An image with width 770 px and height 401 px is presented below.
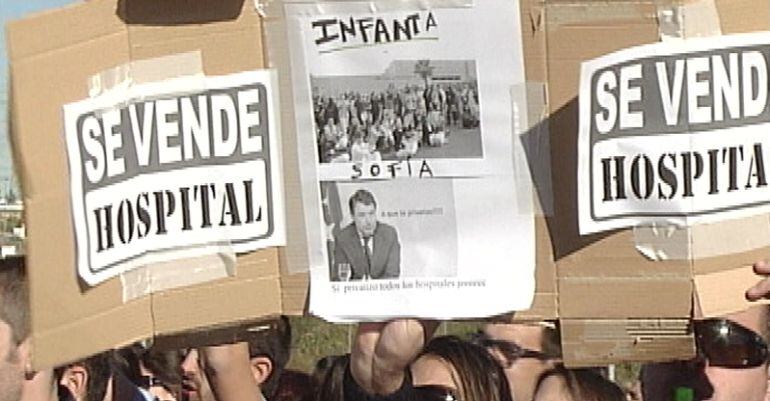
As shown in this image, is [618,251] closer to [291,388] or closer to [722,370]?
[722,370]

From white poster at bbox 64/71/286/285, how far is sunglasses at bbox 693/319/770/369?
77 centimetres

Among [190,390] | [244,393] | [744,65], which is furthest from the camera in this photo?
[190,390]

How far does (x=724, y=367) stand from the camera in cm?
329

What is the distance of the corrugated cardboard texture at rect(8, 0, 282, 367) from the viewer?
2891 mm

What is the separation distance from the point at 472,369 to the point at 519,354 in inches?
8.5

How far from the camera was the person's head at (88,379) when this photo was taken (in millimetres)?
4137

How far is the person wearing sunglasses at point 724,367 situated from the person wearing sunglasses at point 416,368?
15.4 inches

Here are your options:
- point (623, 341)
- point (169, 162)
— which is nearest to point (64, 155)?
point (169, 162)

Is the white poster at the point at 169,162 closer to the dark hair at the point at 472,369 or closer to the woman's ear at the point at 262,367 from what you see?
the dark hair at the point at 472,369

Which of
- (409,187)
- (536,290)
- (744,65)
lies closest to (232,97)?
(409,187)

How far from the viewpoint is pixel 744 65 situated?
2.82 meters

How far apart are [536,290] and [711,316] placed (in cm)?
27

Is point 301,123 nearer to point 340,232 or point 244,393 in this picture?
point 340,232

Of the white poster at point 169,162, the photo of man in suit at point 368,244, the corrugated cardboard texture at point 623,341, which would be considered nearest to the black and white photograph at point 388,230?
the photo of man in suit at point 368,244
